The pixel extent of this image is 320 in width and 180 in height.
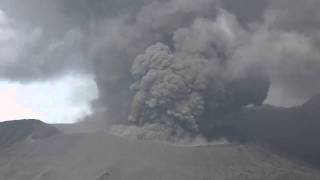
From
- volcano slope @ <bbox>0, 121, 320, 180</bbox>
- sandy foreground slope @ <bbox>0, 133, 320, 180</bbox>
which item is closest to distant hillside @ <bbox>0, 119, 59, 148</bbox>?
volcano slope @ <bbox>0, 121, 320, 180</bbox>

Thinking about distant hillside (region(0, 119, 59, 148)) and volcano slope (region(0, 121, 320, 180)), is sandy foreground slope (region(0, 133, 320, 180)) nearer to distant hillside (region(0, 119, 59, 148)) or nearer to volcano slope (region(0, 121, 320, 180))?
volcano slope (region(0, 121, 320, 180))

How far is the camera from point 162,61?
82188mm

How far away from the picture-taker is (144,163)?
86.0 metres

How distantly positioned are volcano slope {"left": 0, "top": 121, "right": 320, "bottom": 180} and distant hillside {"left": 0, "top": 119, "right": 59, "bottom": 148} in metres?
11.6

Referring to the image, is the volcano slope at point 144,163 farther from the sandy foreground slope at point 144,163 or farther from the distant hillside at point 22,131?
the distant hillside at point 22,131

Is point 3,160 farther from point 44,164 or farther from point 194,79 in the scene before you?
point 194,79

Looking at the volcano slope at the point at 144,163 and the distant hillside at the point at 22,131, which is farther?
the distant hillside at the point at 22,131

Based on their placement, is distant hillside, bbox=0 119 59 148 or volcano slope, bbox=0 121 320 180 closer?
volcano slope, bbox=0 121 320 180

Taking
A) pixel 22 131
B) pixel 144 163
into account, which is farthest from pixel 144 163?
pixel 22 131

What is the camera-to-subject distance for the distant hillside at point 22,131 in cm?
10981

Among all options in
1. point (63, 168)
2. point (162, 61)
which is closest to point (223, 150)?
point (162, 61)

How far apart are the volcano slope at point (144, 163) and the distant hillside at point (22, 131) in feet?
38.1

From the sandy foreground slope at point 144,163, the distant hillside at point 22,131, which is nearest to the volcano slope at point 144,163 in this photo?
the sandy foreground slope at point 144,163

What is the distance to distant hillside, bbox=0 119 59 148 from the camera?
4323 inches
